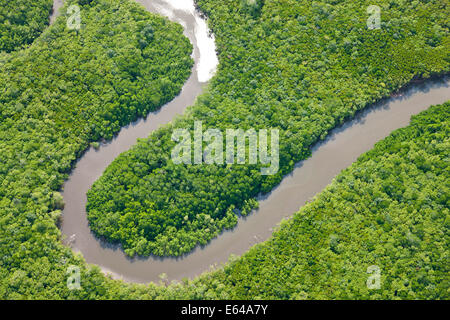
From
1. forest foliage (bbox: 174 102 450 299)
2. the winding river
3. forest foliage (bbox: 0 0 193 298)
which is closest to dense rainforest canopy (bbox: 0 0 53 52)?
forest foliage (bbox: 0 0 193 298)

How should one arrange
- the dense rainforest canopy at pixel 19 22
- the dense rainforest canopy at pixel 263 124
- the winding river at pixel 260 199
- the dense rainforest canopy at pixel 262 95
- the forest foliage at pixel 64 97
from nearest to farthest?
the dense rainforest canopy at pixel 263 124
the forest foliage at pixel 64 97
the winding river at pixel 260 199
the dense rainforest canopy at pixel 262 95
the dense rainforest canopy at pixel 19 22

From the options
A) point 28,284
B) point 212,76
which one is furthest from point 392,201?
point 28,284

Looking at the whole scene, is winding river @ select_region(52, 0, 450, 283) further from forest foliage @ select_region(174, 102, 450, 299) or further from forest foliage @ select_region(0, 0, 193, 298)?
forest foliage @ select_region(174, 102, 450, 299)

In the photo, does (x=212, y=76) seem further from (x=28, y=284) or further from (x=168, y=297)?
(x=28, y=284)

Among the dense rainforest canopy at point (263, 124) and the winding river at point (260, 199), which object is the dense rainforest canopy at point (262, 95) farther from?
the winding river at point (260, 199)

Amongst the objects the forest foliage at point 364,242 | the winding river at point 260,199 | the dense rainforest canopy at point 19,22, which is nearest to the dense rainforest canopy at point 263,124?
the forest foliage at point 364,242
